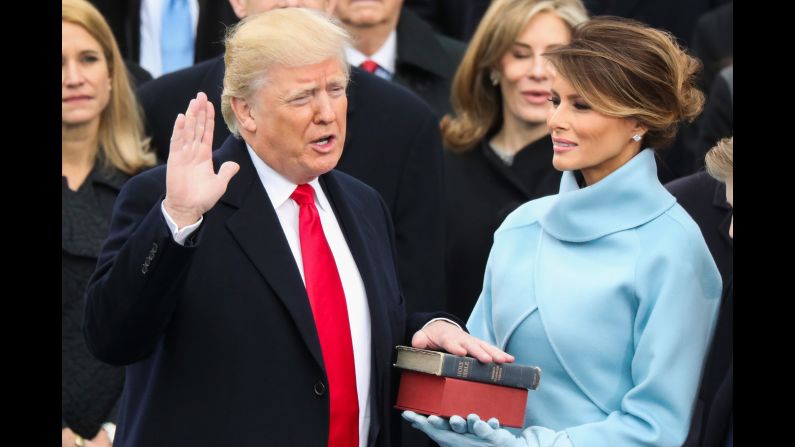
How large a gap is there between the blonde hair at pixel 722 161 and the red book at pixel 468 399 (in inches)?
42.5

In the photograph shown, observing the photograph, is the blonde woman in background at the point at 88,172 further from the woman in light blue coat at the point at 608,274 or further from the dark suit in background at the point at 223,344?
the woman in light blue coat at the point at 608,274

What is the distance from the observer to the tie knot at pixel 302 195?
376cm

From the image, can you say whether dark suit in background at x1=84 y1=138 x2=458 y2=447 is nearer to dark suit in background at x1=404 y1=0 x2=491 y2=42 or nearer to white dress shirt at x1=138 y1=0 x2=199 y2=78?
white dress shirt at x1=138 y1=0 x2=199 y2=78

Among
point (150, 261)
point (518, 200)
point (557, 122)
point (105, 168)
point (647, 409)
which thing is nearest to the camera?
point (150, 261)

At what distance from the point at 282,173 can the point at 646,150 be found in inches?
40.0

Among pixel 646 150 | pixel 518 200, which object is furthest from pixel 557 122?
pixel 518 200

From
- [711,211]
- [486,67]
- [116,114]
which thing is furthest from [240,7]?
[711,211]

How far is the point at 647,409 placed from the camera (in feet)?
11.7

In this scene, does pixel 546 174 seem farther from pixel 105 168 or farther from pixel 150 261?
pixel 150 261

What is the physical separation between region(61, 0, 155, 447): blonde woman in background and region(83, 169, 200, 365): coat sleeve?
1.40 m

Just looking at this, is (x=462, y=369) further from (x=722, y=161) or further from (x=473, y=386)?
(x=722, y=161)

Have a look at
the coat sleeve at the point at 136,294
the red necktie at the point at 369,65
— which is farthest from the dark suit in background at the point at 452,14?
the coat sleeve at the point at 136,294

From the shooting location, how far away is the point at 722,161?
4.21 metres

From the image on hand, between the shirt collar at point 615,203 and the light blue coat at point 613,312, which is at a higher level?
the shirt collar at point 615,203
